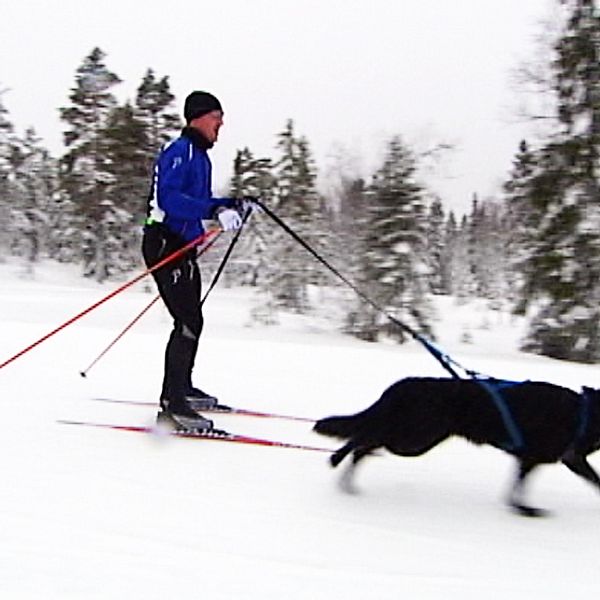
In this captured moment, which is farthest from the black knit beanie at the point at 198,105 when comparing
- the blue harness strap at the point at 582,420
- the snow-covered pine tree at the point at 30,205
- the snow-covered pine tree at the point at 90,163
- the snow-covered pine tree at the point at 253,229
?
the snow-covered pine tree at the point at 30,205

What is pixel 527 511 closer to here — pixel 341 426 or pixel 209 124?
pixel 341 426

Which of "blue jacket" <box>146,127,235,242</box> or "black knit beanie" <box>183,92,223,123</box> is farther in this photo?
"black knit beanie" <box>183,92,223,123</box>

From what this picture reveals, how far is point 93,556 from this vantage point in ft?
9.20

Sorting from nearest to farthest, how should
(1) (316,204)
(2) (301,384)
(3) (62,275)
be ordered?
(2) (301,384)
(1) (316,204)
(3) (62,275)

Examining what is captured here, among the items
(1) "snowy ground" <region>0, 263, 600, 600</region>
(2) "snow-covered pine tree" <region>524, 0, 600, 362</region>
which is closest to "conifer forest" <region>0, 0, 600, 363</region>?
(2) "snow-covered pine tree" <region>524, 0, 600, 362</region>

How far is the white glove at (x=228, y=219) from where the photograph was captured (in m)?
4.68

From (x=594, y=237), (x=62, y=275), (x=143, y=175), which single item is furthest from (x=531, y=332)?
(x=62, y=275)

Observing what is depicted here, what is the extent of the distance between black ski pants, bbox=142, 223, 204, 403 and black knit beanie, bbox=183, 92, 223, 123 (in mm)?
695

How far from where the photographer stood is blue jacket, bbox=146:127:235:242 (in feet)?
15.7

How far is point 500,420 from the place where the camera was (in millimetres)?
3607

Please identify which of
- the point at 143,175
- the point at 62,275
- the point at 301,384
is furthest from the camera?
the point at 62,275

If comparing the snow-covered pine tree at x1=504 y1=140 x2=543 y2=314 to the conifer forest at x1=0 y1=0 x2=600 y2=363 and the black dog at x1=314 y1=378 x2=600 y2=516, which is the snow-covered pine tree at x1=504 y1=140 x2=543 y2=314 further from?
the black dog at x1=314 y1=378 x2=600 y2=516

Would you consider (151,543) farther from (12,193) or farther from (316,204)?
(12,193)

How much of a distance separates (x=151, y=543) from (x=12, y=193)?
45292 mm
